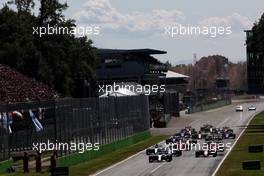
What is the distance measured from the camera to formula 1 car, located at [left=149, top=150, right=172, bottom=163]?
183 ft

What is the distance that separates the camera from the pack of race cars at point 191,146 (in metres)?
57.0

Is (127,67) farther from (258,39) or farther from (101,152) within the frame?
(101,152)

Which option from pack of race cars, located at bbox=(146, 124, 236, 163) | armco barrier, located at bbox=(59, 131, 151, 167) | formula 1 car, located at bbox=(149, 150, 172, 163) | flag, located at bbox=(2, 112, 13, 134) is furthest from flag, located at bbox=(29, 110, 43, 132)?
formula 1 car, located at bbox=(149, 150, 172, 163)

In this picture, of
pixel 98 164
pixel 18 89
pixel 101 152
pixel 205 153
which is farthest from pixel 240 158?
pixel 18 89

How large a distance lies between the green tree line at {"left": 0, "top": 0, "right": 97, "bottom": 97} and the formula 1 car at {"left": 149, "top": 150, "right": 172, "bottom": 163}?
52.7 meters

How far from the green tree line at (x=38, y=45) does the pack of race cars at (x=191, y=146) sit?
1151 inches

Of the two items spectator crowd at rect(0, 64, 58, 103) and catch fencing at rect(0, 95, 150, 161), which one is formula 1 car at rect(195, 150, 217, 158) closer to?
catch fencing at rect(0, 95, 150, 161)

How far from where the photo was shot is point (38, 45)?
114562 millimetres

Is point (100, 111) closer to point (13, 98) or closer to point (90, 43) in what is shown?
point (13, 98)

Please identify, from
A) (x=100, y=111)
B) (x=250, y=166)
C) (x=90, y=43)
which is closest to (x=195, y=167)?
(x=250, y=166)

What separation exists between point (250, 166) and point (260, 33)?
184 ft

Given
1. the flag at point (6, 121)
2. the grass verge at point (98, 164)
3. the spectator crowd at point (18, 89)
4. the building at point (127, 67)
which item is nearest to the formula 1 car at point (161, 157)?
the grass verge at point (98, 164)

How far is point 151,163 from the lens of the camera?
182 ft

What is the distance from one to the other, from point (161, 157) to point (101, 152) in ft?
40.2
